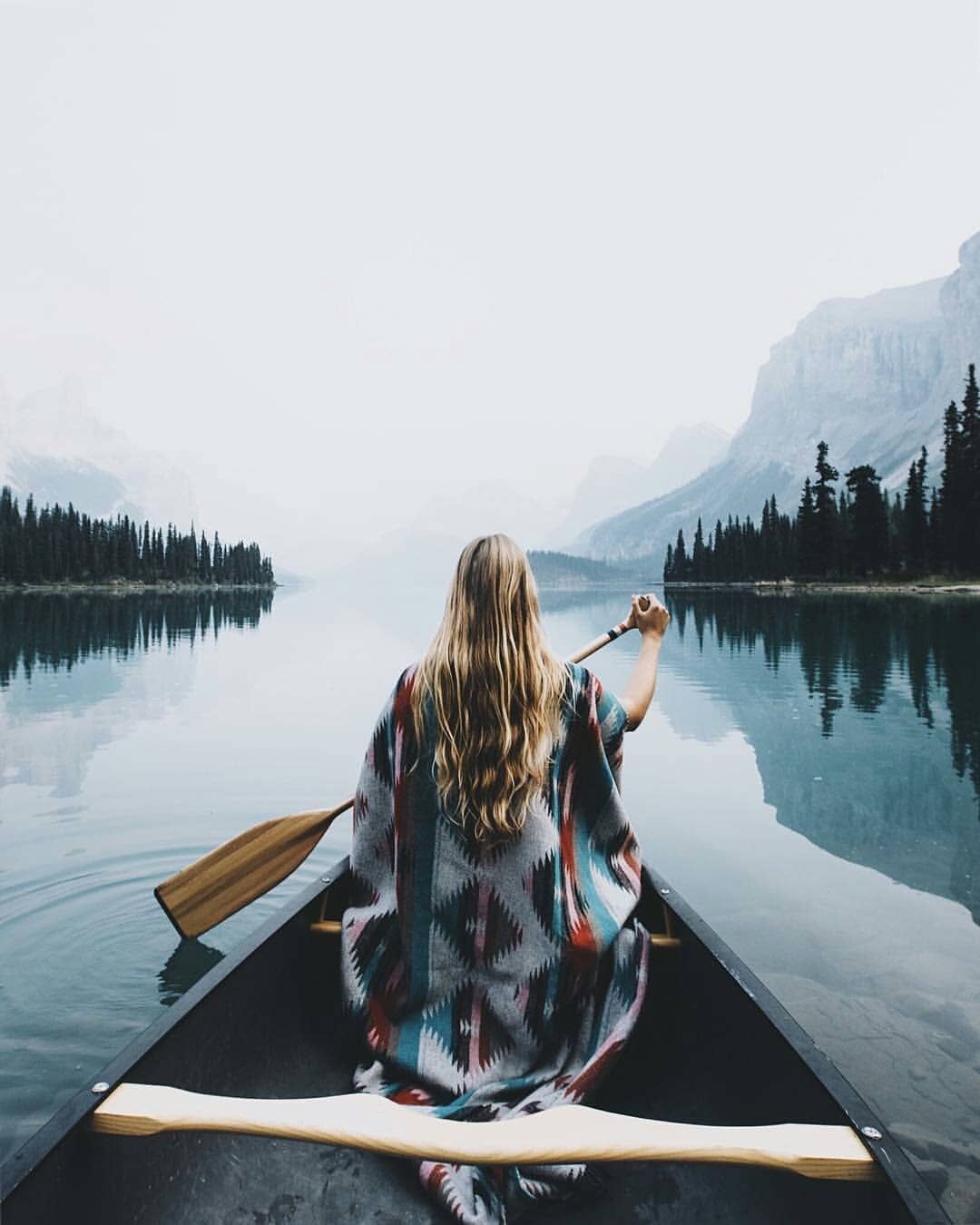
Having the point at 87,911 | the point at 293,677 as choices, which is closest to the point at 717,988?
the point at 87,911

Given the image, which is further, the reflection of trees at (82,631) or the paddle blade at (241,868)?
the reflection of trees at (82,631)

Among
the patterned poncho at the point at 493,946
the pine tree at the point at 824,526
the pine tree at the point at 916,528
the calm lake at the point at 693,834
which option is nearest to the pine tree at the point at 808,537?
the pine tree at the point at 824,526

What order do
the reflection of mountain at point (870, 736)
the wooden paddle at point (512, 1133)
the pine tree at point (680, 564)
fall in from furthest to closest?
the pine tree at point (680, 564) < the reflection of mountain at point (870, 736) < the wooden paddle at point (512, 1133)

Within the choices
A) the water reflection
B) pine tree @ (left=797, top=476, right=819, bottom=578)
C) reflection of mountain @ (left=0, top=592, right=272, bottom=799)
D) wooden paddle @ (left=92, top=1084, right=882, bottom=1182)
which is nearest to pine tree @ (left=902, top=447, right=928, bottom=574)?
pine tree @ (left=797, top=476, right=819, bottom=578)

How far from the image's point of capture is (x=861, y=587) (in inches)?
3182

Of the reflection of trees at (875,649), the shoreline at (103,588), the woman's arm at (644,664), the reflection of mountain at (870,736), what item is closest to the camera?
the woman's arm at (644,664)

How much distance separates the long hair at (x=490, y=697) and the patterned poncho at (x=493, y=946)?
0.10m

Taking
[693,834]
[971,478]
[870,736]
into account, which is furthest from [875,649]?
[971,478]

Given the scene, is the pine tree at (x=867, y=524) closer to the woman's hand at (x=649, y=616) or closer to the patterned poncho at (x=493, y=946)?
the woman's hand at (x=649, y=616)

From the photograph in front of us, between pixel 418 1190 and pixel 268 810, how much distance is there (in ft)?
25.5

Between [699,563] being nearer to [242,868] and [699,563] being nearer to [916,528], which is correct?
[916,528]

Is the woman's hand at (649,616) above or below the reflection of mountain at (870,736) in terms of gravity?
above

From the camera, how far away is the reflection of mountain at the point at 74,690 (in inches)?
499

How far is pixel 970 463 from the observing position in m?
72.6
